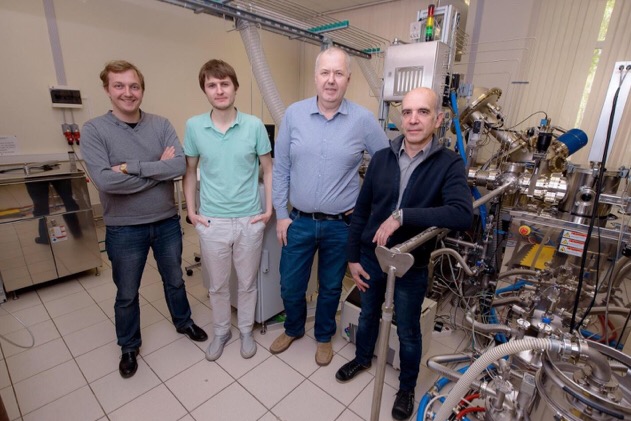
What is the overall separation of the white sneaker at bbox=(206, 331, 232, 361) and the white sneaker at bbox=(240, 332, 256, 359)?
12 centimetres

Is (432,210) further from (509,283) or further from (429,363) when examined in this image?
(509,283)

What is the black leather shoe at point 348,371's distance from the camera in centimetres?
168

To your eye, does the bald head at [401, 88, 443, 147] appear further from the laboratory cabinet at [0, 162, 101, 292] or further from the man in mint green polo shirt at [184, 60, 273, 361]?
the laboratory cabinet at [0, 162, 101, 292]

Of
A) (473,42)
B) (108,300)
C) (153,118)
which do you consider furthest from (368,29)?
(108,300)

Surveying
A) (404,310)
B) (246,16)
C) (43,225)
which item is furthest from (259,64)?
(43,225)

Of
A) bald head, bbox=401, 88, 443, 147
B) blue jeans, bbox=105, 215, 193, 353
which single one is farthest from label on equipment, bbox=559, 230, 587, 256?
blue jeans, bbox=105, 215, 193, 353

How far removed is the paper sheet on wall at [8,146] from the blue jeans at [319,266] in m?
3.08

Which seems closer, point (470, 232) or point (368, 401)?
point (368, 401)

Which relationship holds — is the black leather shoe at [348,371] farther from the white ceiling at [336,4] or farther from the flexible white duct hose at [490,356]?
the white ceiling at [336,4]

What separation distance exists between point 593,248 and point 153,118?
87.3 inches

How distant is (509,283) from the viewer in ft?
5.53

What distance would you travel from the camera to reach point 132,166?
4.72 feet

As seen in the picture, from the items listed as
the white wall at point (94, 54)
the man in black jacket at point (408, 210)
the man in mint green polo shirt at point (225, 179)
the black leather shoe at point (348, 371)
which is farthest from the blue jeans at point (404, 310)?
the white wall at point (94, 54)

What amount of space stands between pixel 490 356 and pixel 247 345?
1.47 meters
